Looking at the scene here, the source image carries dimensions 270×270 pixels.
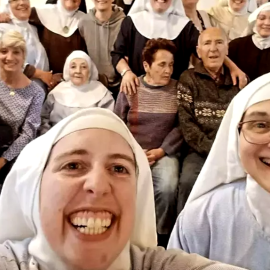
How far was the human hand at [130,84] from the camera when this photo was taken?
9.12 feet

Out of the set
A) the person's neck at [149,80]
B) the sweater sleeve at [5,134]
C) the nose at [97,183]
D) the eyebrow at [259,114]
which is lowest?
the sweater sleeve at [5,134]

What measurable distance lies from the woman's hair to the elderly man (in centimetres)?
92

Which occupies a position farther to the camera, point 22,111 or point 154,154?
point 22,111

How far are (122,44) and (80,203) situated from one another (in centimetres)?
212

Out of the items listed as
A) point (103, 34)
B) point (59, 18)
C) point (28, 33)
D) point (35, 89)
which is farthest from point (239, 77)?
point (28, 33)

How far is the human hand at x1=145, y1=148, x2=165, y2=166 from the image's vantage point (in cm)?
264

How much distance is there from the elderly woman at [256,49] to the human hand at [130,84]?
2.39 ft

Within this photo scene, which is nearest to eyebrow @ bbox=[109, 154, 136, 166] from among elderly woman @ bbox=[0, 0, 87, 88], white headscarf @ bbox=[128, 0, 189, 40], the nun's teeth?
the nun's teeth

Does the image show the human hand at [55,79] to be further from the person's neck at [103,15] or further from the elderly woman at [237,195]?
the elderly woman at [237,195]

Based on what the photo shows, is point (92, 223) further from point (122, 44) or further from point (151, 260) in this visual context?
point (122, 44)

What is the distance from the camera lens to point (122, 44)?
3.04 m

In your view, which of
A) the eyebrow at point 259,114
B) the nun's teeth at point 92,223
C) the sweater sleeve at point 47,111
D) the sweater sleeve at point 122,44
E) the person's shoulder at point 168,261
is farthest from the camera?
the sweater sleeve at point 122,44

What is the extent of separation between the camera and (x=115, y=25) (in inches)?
127

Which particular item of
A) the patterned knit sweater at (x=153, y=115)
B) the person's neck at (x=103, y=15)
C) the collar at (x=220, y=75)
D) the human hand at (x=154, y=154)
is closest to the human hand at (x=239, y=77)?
the collar at (x=220, y=75)
